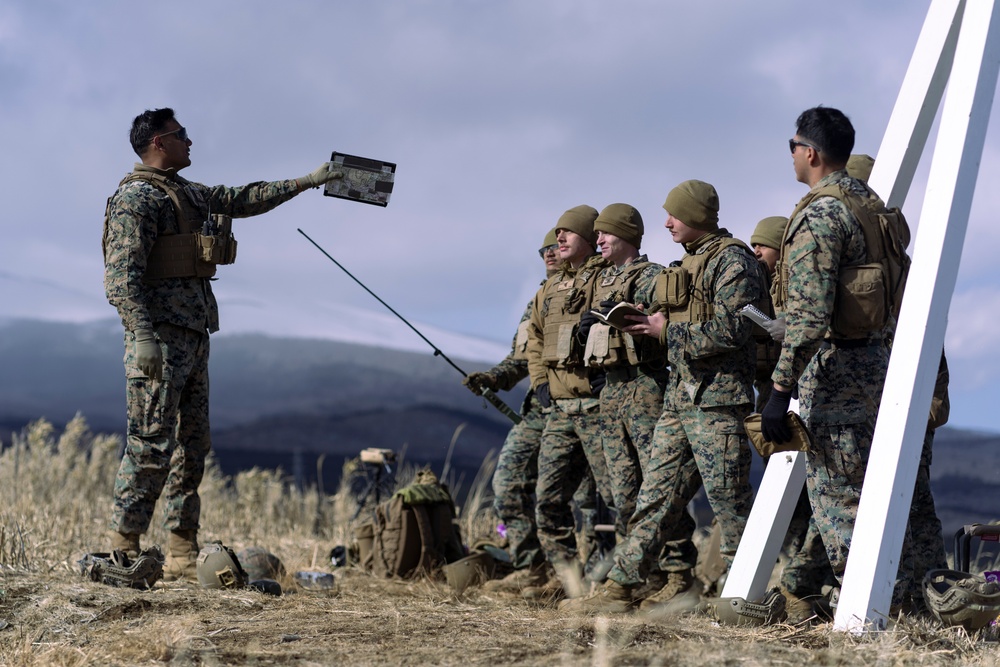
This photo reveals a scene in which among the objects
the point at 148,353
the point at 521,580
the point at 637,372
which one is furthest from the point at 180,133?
the point at 521,580

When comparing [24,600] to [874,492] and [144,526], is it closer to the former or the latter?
[144,526]

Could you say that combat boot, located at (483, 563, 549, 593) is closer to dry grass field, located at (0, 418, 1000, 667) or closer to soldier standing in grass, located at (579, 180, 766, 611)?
dry grass field, located at (0, 418, 1000, 667)

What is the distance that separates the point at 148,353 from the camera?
617cm

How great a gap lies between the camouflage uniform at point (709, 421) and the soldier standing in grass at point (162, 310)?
270cm

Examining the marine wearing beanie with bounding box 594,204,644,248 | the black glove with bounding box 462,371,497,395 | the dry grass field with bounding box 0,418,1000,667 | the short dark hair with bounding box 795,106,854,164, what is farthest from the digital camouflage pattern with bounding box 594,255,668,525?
the short dark hair with bounding box 795,106,854,164

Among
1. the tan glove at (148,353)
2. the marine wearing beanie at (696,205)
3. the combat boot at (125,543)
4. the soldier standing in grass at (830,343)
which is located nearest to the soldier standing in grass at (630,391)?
→ the marine wearing beanie at (696,205)

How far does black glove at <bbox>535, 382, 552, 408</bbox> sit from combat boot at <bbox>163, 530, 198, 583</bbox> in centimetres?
237

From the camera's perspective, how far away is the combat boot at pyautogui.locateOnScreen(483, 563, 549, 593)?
23.9 ft

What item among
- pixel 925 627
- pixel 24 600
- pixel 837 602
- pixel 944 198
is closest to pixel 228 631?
pixel 24 600

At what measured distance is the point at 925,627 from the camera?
4508 millimetres

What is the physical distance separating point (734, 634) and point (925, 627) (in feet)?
2.50

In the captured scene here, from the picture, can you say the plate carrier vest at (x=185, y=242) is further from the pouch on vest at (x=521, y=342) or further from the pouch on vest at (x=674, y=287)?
the pouch on vest at (x=674, y=287)

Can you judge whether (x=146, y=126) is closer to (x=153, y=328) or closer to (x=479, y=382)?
(x=153, y=328)

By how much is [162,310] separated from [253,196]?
1006 mm
